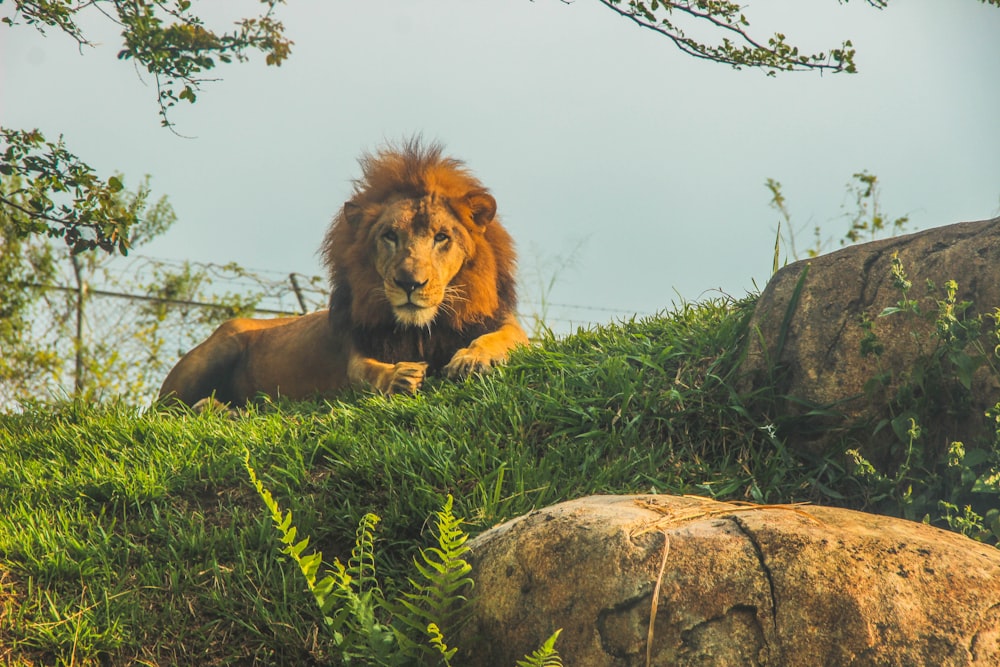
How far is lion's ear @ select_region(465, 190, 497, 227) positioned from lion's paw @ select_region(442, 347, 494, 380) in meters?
0.97

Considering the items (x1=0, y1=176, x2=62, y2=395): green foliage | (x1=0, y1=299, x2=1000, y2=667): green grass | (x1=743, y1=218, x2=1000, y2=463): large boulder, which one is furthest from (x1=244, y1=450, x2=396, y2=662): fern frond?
(x1=0, y1=176, x2=62, y2=395): green foliage

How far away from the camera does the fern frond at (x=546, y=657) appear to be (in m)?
2.54

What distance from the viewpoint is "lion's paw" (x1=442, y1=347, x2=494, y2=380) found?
5.46 metres

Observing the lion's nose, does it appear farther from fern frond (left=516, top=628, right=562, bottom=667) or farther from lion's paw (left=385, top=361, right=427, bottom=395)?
fern frond (left=516, top=628, right=562, bottom=667)

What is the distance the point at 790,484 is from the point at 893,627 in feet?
5.89

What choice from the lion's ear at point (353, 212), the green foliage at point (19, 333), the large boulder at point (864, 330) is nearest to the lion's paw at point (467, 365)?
the lion's ear at point (353, 212)

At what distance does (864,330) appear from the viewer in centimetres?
450

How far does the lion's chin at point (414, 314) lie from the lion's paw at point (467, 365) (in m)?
0.31

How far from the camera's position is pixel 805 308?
470cm

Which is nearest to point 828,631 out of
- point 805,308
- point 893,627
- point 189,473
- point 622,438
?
point 893,627

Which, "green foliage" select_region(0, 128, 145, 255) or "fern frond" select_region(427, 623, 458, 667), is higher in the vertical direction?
"green foliage" select_region(0, 128, 145, 255)

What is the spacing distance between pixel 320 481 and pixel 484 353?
1.49 metres

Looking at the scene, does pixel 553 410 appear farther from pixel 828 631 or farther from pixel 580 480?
pixel 828 631

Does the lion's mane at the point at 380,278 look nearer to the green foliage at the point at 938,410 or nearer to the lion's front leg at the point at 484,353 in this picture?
the lion's front leg at the point at 484,353
